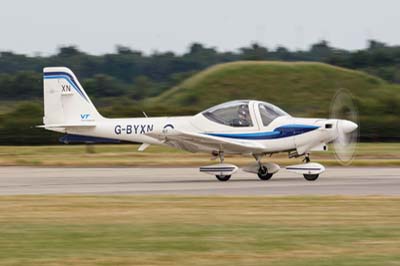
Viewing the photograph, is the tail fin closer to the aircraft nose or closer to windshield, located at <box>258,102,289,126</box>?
windshield, located at <box>258,102,289,126</box>

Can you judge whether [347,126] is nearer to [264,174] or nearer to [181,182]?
[264,174]

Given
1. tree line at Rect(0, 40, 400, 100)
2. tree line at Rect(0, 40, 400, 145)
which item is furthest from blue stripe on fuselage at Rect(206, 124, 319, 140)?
tree line at Rect(0, 40, 400, 100)

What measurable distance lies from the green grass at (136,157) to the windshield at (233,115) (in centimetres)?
741

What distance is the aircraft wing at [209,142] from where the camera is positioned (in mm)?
26291

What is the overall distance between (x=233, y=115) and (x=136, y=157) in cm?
1186

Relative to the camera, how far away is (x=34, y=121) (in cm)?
5081

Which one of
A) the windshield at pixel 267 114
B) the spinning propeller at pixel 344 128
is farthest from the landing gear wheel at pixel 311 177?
the windshield at pixel 267 114

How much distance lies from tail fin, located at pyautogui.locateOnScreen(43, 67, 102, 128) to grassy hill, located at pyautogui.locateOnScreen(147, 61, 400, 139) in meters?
36.6

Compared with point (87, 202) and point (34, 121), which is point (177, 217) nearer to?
point (87, 202)

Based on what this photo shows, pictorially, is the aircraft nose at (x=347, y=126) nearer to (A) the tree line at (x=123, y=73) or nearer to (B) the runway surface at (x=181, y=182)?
(B) the runway surface at (x=181, y=182)

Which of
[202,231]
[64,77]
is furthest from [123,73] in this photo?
[202,231]

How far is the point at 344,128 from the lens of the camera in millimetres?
25984

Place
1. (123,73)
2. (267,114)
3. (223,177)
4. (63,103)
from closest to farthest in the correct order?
(223,177)
(267,114)
(63,103)
(123,73)

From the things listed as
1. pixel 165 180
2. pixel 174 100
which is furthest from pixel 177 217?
pixel 174 100
